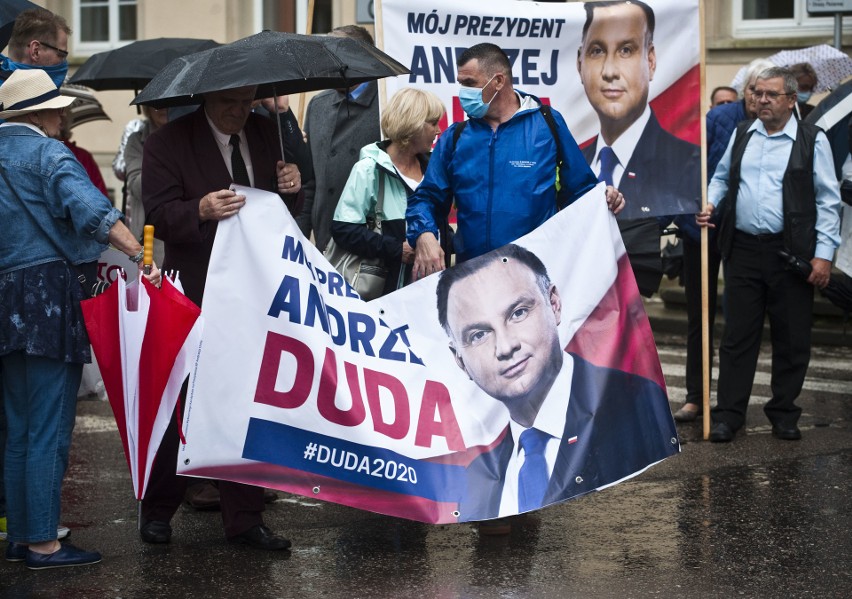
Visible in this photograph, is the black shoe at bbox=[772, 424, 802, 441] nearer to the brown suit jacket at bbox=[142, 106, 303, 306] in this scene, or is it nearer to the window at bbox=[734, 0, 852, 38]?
the brown suit jacket at bbox=[142, 106, 303, 306]

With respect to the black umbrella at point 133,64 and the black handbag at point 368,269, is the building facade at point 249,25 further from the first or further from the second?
the black handbag at point 368,269

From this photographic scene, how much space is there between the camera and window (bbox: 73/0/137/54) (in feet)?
59.4

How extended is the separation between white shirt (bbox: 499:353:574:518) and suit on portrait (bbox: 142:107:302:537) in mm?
1034

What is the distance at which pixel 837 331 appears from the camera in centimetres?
1253

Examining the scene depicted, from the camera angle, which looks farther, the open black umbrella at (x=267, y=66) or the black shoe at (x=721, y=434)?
the black shoe at (x=721, y=434)

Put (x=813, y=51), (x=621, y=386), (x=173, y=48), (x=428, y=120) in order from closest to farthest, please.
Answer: (x=621, y=386)
(x=428, y=120)
(x=173, y=48)
(x=813, y=51)

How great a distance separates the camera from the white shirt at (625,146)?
7.77m

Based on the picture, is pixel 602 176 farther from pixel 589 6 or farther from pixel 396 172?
pixel 396 172

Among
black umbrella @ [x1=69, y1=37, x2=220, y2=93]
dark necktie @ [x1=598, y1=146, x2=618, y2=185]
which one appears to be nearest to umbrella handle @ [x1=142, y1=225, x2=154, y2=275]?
Answer: dark necktie @ [x1=598, y1=146, x2=618, y2=185]

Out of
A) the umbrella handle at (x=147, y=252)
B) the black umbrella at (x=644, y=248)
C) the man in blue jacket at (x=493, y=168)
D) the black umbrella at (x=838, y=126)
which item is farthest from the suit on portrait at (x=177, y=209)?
the black umbrella at (x=838, y=126)

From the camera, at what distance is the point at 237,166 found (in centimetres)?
594

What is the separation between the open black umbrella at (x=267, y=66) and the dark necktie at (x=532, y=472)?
1.61m

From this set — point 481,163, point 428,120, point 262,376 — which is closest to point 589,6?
point 428,120

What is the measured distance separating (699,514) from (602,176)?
89.3 inches
